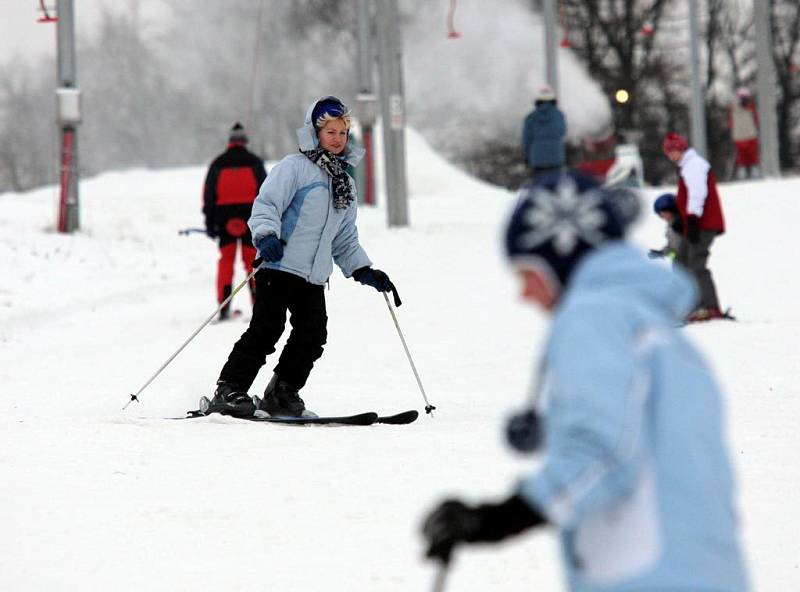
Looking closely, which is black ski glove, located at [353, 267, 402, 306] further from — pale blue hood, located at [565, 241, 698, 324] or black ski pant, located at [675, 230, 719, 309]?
pale blue hood, located at [565, 241, 698, 324]

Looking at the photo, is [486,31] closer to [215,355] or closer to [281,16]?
[281,16]

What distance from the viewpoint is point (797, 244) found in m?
15.5

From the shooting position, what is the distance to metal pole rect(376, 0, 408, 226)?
17.8 m

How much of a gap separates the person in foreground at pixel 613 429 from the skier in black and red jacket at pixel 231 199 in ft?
28.9

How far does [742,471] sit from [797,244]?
10363 mm

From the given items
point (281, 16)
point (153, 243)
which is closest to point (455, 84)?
point (281, 16)

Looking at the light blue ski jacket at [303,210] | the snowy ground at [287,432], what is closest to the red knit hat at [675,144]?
the snowy ground at [287,432]

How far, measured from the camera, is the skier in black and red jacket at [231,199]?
436 inches

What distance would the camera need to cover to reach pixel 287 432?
6.32 metres

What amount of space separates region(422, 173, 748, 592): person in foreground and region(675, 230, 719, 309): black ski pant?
8.35m

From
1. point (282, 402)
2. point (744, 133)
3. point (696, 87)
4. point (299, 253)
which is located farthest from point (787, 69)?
point (299, 253)

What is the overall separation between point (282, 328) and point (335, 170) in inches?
30.6

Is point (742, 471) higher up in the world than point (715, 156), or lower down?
lower down

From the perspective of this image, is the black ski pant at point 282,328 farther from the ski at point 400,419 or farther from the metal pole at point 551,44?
the metal pole at point 551,44
